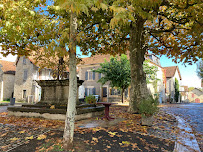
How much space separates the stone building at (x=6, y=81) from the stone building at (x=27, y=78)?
2156 mm

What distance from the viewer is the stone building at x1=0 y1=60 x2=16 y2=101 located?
87.2ft

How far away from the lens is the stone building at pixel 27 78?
2500 centimetres

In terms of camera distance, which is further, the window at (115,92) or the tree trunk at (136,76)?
the window at (115,92)

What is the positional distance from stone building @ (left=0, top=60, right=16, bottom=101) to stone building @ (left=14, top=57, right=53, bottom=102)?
216cm

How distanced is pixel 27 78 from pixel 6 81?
5.12m

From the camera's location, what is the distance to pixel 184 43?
12352 mm

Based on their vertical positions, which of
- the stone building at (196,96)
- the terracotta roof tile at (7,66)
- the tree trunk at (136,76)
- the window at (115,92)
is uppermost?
the terracotta roof tile at (7,66)

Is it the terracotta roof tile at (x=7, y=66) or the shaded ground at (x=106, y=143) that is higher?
the terracotta roof tile at (x=7, y=66)

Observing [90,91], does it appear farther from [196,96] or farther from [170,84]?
[196,96]

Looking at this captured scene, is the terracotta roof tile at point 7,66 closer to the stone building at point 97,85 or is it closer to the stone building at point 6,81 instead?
Answer: the stone building at point 6,81

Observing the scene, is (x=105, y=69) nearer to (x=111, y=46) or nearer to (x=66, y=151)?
(x=111, y=46)

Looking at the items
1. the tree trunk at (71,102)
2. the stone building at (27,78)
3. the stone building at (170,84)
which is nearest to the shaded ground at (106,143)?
the tree trunk at (71,102)

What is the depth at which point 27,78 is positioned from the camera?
84.5 feet

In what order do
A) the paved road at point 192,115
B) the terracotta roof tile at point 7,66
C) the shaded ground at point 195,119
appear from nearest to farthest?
the shaded ground at point 195,119 → the paved road at point 192,115 → the terracotta roof tile at point 7,66
